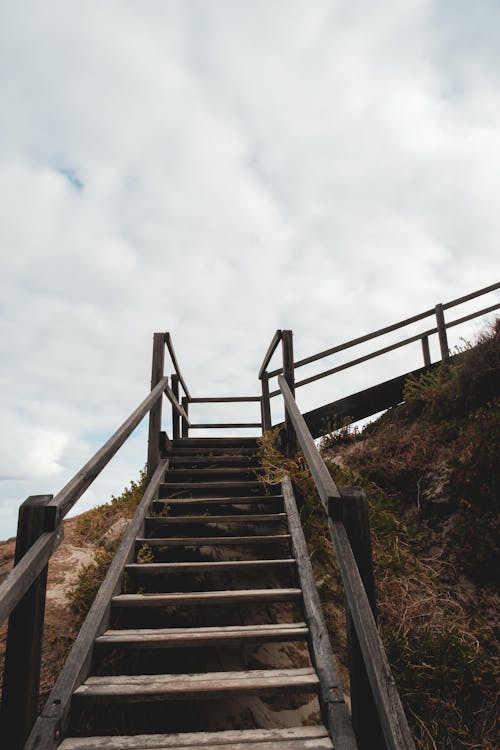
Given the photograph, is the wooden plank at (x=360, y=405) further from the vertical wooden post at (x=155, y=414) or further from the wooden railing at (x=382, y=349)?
the vertical wooden post at (x=155, y=414)

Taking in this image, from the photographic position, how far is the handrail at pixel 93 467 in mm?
2289

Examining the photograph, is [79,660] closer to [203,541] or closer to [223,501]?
[203,541]

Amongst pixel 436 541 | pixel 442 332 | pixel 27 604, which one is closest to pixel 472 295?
pixel 442 332

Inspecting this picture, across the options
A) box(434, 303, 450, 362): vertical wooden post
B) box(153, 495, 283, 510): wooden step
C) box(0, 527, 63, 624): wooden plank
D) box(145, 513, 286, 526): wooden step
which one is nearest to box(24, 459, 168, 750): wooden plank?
box(145, 513, 286, 526): wooden step

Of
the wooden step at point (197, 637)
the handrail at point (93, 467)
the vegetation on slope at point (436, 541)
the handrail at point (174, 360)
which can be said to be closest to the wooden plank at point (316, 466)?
the wooden step at point (197, 637)

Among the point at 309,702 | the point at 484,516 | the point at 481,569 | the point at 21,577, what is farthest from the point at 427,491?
the point at 21,577

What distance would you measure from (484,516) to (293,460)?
182 cm

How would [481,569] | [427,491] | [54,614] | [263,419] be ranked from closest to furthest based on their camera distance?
[54,614], [481,569], [427,491], [263,419]

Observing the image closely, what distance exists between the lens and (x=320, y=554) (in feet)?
12.9

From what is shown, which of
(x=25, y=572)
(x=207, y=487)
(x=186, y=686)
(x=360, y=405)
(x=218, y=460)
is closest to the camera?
(x=25, y=572)

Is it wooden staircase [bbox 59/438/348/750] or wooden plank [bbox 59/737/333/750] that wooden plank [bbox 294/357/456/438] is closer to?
wooden staircase [bbox 59/438/348/750]

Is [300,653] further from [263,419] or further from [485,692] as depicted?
[263,419]

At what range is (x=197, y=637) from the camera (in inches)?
102

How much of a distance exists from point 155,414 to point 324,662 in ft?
9.54
